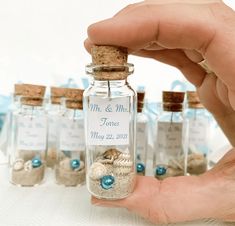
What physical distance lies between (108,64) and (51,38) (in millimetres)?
806

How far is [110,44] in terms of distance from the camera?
23.5 inches

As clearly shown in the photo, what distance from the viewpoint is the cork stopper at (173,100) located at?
3.12ft

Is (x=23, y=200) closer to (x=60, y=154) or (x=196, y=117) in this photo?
(x=60, y=154)

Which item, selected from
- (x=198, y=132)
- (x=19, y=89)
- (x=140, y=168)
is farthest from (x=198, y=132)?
(x=19, y=89)

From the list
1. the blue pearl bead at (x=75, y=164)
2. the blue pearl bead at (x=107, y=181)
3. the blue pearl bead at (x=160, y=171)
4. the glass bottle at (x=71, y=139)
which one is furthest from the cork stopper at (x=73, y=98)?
the blue pearl bead at (x=107, y=181)

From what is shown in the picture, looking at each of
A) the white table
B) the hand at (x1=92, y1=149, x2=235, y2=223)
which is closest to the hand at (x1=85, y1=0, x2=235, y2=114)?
the hand at (x1=92, y1=149, x2=235, y2=223)

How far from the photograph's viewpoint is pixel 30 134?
0.92 meters

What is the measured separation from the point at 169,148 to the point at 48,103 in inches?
12.7

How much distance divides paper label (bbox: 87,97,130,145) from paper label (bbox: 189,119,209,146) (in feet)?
1.62

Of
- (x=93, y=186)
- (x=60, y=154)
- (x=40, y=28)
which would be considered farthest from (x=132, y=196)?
(x=40, y=28)

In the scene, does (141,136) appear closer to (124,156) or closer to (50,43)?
(124,156)

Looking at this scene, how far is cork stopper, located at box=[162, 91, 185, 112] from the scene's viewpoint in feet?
3.12

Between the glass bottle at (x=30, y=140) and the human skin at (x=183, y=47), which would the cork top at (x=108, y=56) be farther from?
the glass bottle at (x=30, y=140)

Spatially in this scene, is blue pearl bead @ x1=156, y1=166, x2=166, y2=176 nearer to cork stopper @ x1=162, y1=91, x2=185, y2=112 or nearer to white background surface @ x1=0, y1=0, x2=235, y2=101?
cork stopper @ x1=162, y1=91, x2=185, y2=112
